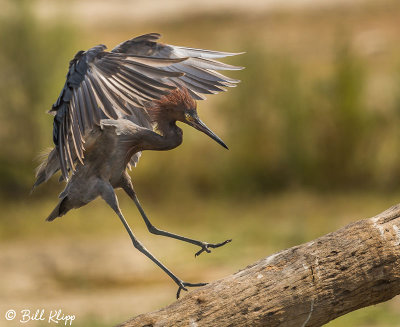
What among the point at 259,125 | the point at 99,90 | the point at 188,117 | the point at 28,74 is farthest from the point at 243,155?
the point at 99,90

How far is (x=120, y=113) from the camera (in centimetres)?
554

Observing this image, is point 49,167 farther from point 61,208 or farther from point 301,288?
point 301,288

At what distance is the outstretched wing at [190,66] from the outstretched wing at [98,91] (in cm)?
53

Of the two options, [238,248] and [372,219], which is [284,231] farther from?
[372,219]

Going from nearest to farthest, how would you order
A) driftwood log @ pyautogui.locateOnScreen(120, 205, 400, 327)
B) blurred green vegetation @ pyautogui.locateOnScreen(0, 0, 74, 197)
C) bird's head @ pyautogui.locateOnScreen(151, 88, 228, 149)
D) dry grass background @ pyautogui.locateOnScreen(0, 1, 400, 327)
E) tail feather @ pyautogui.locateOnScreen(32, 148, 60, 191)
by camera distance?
1. driftwood log @ pyautogui.locateOnScreen(120, 205, 400, 327)
2. bird's head @ pyautogui.locateOnScreen(151, 88, 228, 149)
3. tail feather @ pyautogui.locateOnScreen(32, 148, 60, 191)
4. dry grass background @ pyautogui.locateOnScreen(0, 1, 400, 327)
5. blurred green vegetation @ pyautogui.locateOnScreen(0, 0, 74, 197)

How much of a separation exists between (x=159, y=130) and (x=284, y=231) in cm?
805

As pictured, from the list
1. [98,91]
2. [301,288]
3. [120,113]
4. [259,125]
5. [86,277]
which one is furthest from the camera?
[259,125]

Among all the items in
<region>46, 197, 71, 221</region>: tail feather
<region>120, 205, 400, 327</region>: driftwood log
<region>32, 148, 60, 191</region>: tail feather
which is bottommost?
<region>120, 205, 400, 327</region>: driftwood log

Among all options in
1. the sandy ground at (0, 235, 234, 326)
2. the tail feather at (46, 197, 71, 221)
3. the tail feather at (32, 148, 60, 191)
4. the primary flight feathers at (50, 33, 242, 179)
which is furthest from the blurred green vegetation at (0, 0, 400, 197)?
the primary flight feathers at (50, 33, 242, 179)

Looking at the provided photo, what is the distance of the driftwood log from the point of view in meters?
4.81

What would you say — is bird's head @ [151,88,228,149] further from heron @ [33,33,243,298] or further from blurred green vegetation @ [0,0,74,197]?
blurred green vegetation @ [0,0,74,197]

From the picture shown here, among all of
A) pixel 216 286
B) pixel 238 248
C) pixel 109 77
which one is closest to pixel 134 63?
pixel 109 77

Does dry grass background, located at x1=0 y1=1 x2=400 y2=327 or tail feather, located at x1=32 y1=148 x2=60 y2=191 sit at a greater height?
dry grass background, located at x1=0 y1=1 x2=400 y2=327

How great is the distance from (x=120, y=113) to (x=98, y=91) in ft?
1.78
